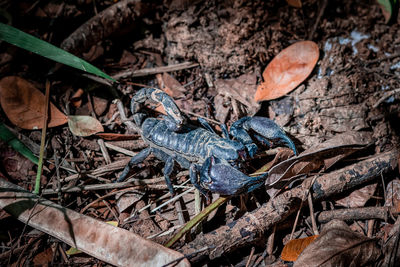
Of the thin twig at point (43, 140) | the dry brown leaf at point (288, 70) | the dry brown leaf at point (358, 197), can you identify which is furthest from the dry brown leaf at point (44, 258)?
the dry brown leaf at point (358, 197)

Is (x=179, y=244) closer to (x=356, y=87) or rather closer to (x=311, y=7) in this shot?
(x=356, y=87)

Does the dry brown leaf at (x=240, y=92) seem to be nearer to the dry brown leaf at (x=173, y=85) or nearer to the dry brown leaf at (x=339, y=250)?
the dry brown leaf at (x=173, y=85)

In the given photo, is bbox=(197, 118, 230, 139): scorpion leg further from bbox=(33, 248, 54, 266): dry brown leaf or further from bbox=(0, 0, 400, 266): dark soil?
bbox=(33, 248, 54, 266): dry brown leaf

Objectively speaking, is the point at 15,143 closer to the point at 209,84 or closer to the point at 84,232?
the point at 84,232

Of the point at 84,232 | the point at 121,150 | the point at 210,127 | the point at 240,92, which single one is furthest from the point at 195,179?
the point at 240,92

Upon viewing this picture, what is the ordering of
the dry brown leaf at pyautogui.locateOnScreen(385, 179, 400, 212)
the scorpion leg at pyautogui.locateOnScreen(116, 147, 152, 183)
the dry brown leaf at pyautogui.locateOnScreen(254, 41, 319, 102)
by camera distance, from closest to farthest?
the dry brown leaf at pyautogui.locateOnScreen(385, 179, 400, 212) → the scorpion leg at pyautogui.locateOnScreen(116, 147, 152, 183) → the dry brown leaf at pyautogui.locateOnScreen(254, 41, 319, 102)

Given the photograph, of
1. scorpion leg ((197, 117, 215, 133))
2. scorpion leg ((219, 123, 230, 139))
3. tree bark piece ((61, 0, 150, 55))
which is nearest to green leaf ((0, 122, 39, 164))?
tree bark piece ((61, 0, 150, 55))
